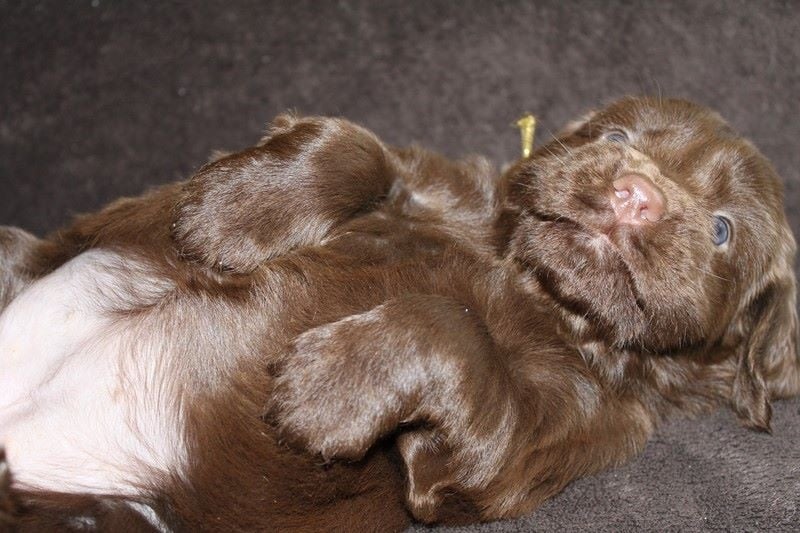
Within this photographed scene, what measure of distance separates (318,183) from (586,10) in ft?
7.46

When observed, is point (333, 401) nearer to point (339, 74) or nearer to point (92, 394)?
point (92, 394)

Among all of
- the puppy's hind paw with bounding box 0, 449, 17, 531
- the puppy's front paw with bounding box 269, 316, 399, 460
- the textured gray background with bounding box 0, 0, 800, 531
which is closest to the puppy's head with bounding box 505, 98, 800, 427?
the puppy's front paw with bounding box 269, 316, 399, 460

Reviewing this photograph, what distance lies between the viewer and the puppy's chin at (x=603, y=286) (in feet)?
8.82

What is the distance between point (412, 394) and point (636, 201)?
94 centimetres

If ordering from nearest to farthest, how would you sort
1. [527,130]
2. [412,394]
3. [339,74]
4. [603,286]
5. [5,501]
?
1. [5,501]
2. [412,394]
3. [603,286]
4. [527,130]
5. [339,74]

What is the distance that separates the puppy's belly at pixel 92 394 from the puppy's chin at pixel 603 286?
3.94 ft

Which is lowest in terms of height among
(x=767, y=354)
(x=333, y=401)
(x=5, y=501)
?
(x=767, y=354)

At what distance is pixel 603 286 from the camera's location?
2701 mm

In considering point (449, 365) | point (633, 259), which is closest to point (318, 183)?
point (449, 365)

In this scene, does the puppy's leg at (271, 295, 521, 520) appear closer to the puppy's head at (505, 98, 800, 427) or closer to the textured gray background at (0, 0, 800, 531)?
the puppy's head at (505, 98, 800, 427)

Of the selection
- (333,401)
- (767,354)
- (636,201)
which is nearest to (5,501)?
(333,401)

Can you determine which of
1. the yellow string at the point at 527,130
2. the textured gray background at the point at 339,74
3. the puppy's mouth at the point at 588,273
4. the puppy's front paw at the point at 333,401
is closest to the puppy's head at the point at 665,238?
the puppy's mouth at the point at 588,273

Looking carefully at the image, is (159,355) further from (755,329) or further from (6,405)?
(755,329)

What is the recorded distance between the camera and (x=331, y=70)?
176 inches
